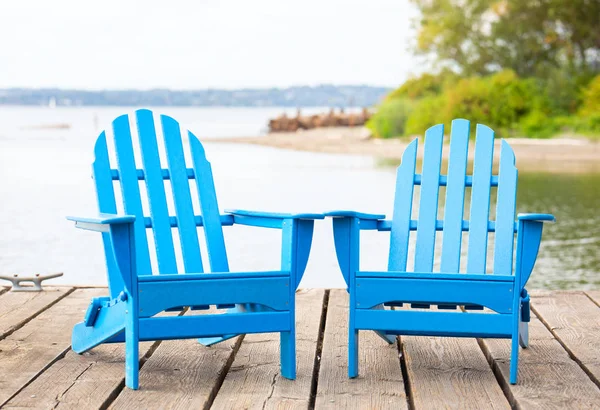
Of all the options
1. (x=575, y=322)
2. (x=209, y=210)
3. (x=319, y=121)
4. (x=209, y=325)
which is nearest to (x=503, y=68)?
(x=319, y=121)

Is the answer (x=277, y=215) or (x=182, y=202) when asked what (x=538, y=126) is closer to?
(x=182, y=202)

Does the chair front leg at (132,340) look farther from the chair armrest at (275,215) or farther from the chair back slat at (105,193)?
the chair armrest at (275,215)

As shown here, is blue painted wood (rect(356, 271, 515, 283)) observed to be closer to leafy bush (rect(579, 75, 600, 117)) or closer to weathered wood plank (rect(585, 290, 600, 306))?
weathered wood plank (rect(585, 290, 600, 306))

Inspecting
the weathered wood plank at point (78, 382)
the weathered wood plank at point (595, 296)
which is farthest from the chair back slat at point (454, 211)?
the weathered wood plank at point (78, 382)

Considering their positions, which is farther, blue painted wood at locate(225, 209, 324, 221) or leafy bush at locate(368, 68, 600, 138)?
leafy bush at locate(368, 68, 600, 138)

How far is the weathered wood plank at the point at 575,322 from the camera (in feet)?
9.31

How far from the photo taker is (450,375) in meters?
2.63

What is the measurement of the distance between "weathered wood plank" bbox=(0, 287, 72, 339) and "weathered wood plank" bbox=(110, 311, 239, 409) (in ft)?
2.18

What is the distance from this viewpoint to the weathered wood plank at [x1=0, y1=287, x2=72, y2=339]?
3236mm

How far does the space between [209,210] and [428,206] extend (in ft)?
2.59

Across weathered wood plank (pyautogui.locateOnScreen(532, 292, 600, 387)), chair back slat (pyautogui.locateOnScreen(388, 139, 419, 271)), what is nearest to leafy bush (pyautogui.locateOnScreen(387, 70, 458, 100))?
weathered wood plank (pyautogui.locateOnScreen(532, 292, 600, 387))

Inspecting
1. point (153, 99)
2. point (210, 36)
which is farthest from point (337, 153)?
point (210, 36)

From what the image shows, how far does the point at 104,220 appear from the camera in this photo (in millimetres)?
2352

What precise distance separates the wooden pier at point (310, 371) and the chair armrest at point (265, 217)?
0.45m
